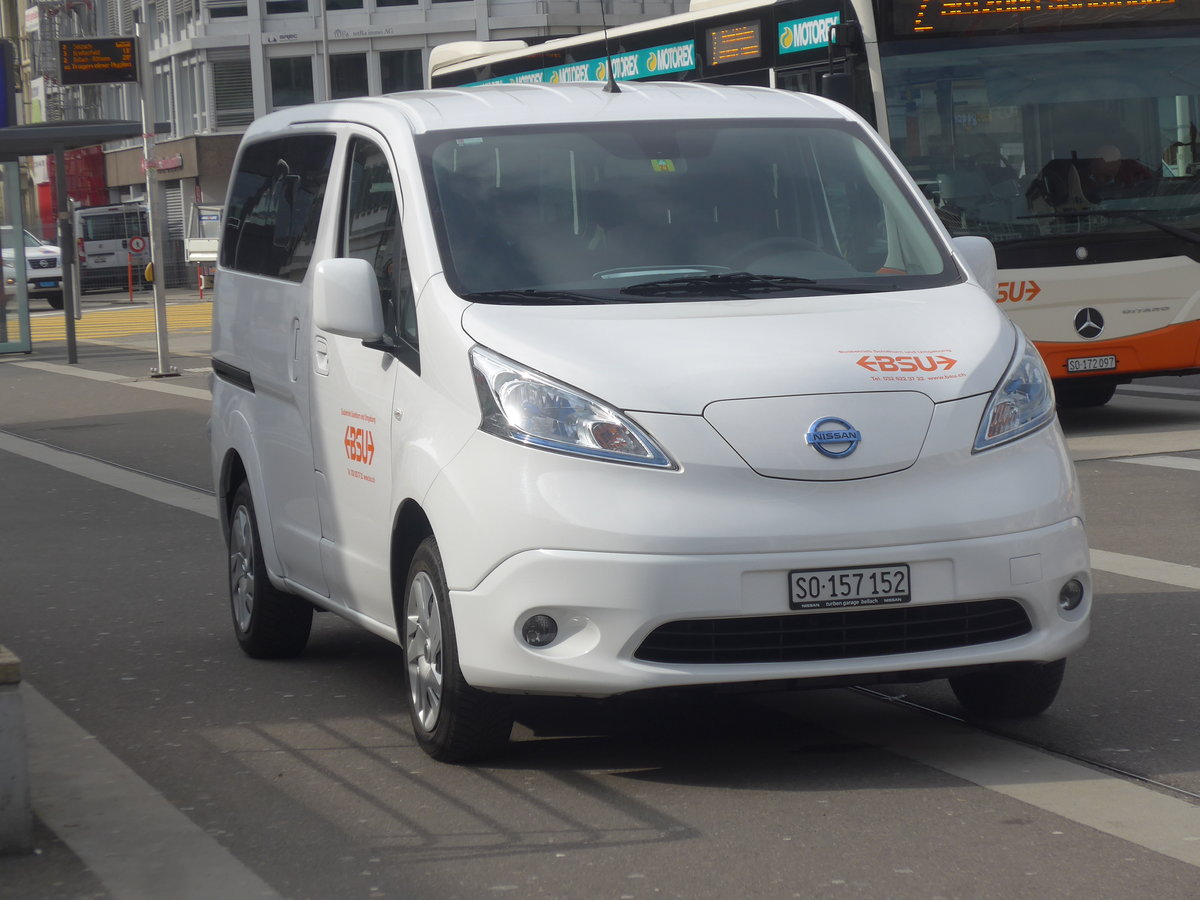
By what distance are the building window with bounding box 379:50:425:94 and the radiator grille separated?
6120cm

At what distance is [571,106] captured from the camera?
255 inches

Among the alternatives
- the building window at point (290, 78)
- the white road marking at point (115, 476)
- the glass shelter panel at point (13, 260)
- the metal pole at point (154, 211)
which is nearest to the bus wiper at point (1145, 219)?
the white road marking at point (115, 476)

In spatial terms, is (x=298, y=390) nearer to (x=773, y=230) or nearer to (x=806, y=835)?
(x=773, y=230)

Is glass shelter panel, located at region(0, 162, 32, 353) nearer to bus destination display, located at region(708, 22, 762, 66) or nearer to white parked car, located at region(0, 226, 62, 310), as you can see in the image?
white parked car, located at region(0, 226, 62, 310)

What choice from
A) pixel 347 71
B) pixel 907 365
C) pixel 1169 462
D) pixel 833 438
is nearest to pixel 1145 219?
pixel 1169 462

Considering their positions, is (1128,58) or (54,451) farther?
(54,451)

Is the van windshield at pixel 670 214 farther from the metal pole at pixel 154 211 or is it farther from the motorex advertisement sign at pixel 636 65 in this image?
the metal pole at pixel 154 211

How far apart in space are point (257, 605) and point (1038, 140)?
867 centimetres

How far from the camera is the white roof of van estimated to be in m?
6.37

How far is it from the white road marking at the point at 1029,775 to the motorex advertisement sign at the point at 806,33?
9.18m

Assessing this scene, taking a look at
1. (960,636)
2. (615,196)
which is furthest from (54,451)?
(960,636)

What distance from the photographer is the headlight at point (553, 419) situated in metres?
5.20

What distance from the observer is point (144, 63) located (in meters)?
26.3

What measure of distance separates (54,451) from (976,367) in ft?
39.4
